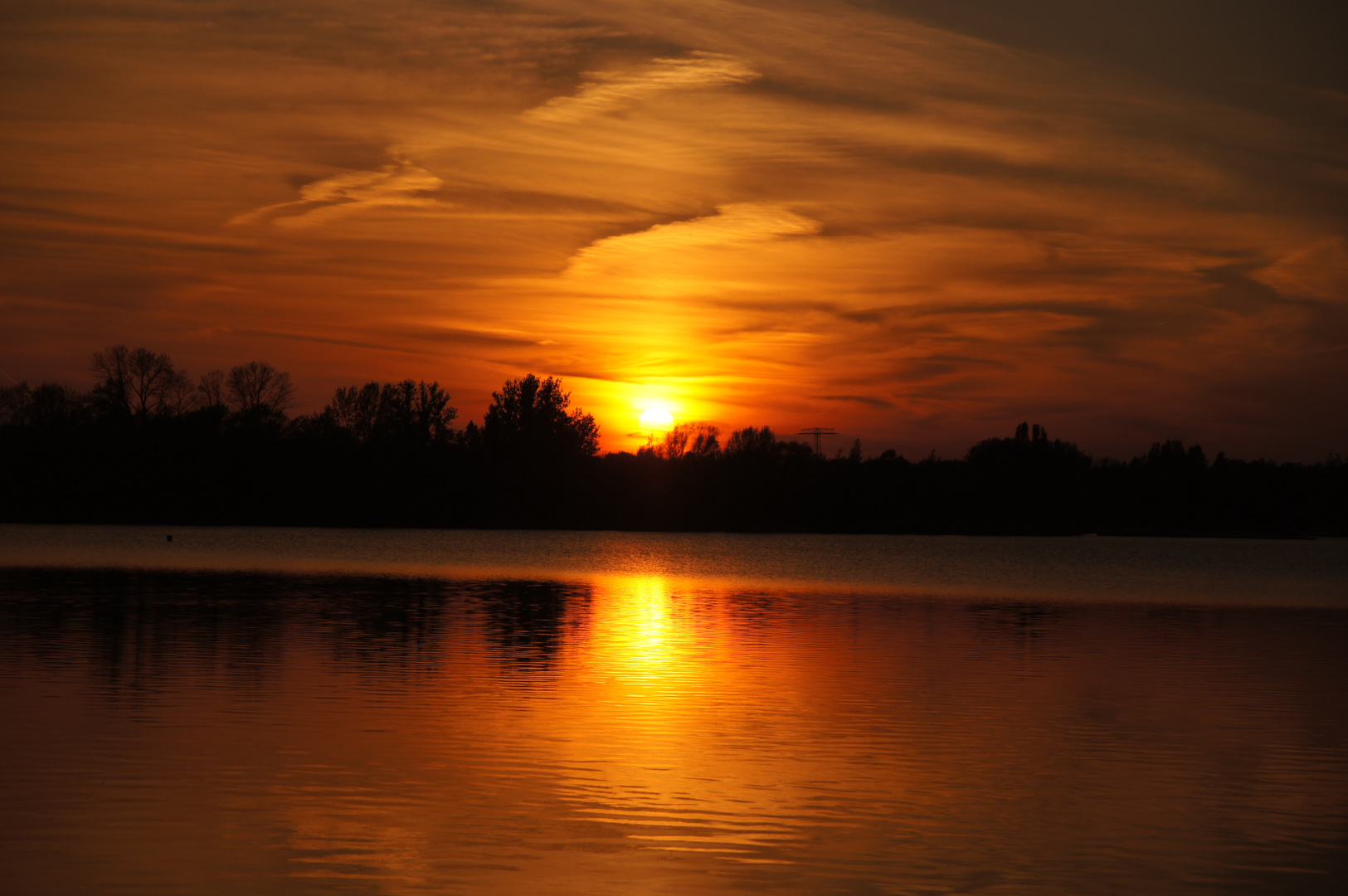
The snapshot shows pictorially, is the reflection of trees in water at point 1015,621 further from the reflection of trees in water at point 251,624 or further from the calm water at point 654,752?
the reflection of trees in water at point 251,624

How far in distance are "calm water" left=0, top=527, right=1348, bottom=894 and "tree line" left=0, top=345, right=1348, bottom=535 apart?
10518 centimetres

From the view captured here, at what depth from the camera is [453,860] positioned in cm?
1138

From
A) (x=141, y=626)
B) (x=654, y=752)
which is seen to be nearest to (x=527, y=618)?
(x=141, y=626)

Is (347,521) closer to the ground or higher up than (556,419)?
closer to the ground

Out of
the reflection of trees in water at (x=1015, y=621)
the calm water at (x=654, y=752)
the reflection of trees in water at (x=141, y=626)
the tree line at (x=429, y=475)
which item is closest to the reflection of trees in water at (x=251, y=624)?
the reflection of trees in water at (x=141, y=626)

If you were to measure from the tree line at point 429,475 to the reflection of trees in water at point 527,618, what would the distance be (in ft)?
308

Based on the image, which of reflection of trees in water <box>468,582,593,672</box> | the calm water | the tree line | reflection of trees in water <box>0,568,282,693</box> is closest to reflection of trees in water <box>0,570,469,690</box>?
reflection of trees in water <box>0,568,282,693</box>

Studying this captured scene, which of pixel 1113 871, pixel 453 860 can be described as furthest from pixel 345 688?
pixel 1113 871

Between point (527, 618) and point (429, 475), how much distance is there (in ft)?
391

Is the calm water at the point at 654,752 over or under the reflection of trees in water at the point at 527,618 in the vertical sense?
over

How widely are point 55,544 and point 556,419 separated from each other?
3236 inches

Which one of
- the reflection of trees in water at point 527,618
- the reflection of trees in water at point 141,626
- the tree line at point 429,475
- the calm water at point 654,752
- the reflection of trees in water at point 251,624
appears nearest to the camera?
the calm water at point 654,752

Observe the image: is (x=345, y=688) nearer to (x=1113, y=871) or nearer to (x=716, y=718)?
(x=716, y=718)

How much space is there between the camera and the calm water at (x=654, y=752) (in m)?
11.4
